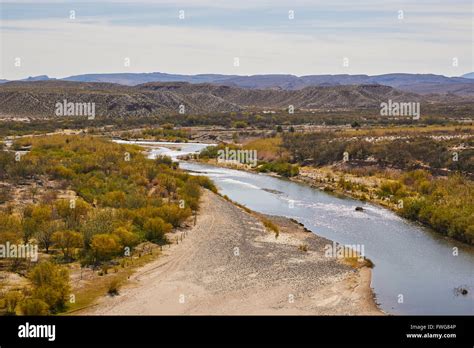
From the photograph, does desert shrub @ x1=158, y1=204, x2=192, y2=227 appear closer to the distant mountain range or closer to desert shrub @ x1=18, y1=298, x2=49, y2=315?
desert shrub @ x1=18, y1=298, x2=49, y2=315

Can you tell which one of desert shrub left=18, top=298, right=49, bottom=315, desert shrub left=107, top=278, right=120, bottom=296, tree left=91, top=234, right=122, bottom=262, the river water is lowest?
the river water

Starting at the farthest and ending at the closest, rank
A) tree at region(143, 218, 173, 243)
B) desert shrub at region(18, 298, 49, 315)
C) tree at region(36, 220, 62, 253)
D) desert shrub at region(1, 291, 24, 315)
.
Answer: tree at region(143, 218, 173, 243), tree at region(36, 220, 62, 253), desert shrub at region(1, 291, 24, 315), desert shrub at region(18, 298, 49, 315)

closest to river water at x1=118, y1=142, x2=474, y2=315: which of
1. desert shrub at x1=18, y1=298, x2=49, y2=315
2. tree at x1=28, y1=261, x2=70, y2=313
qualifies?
tree at x1=28, y1=261, x2=70, y2=313

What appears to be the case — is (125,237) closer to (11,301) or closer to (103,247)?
(103,247)

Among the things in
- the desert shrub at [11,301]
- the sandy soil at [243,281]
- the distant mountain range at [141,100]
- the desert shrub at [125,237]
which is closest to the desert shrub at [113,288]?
the sandy soil at [243,281]

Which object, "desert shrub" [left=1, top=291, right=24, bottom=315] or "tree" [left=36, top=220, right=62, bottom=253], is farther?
"tree" [left=36, top=220, right=62, bottom=253]

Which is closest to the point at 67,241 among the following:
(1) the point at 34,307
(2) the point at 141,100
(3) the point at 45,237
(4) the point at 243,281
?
(3) the point at 45,237
